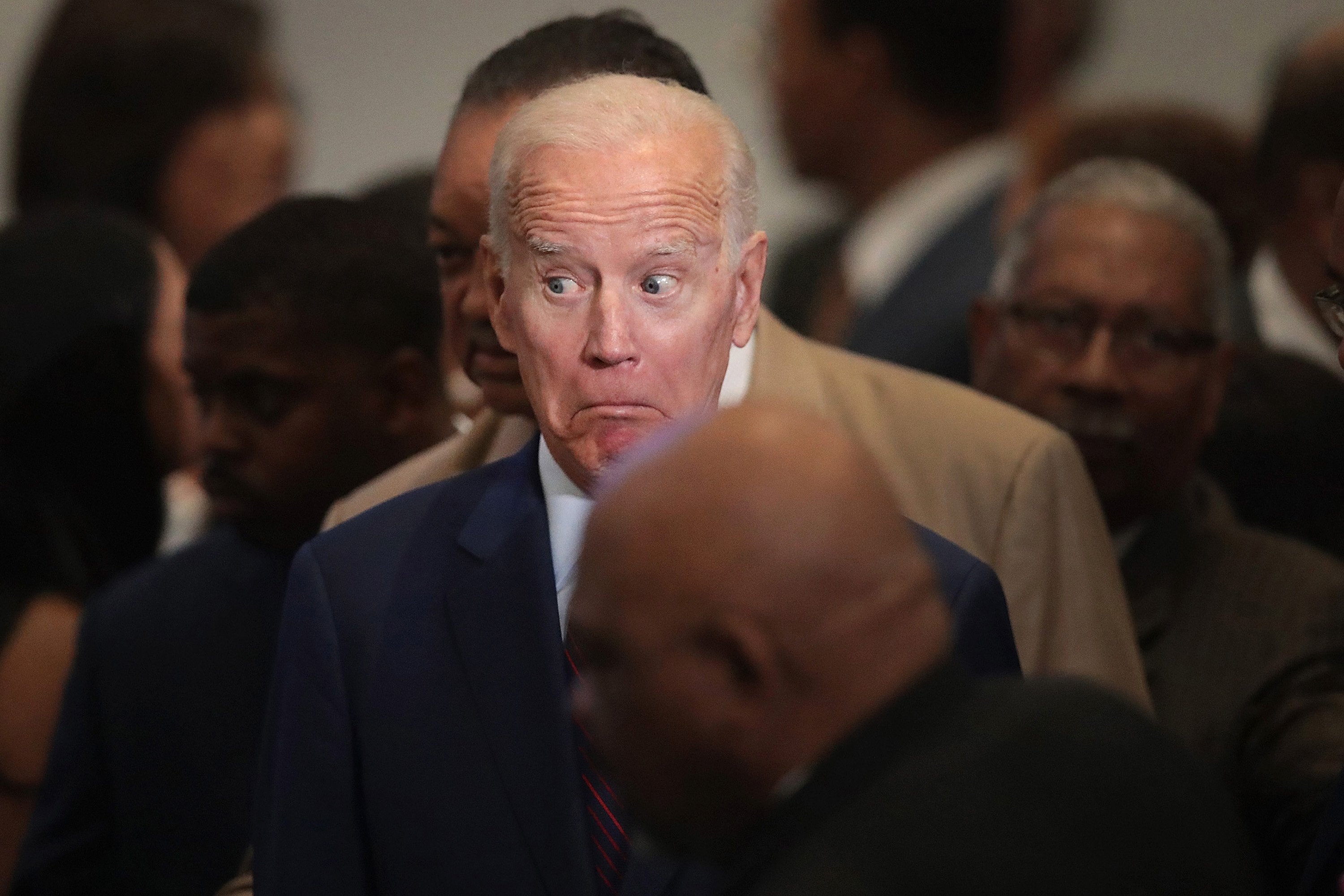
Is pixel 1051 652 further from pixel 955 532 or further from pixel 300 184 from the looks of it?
pixel 300 184

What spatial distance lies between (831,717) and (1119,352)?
180 cm

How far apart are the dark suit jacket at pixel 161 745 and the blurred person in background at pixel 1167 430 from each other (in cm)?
131

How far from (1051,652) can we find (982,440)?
292 millimetres

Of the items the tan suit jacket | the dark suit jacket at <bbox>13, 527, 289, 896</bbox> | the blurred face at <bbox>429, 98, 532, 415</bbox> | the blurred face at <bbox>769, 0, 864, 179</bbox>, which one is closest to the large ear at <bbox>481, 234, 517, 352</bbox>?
the blurred face at <bbox>429, 98, 532, 415</bbox>

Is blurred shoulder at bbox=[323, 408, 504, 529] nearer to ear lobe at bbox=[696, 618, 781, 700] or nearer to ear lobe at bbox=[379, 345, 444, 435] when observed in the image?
ear lobe at bbox=[379, 345, 444, 435]

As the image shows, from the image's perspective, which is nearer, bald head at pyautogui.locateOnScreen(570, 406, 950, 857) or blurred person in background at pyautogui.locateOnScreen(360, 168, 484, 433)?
bald head at pyautogui.locateOnScreen(570, 406, 950, 857)

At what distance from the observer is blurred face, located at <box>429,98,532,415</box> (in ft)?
8.46

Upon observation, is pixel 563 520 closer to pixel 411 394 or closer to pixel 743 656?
pixel 743 656

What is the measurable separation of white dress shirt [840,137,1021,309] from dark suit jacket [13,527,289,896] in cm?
207

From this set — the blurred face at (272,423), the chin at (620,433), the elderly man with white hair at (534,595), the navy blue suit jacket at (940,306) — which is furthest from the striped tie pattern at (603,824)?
the navy blue suit jacket at (940,306)

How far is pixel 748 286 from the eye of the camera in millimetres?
2234

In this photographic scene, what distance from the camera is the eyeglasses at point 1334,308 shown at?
93.1 inches

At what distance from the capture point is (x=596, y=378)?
212 centimetres

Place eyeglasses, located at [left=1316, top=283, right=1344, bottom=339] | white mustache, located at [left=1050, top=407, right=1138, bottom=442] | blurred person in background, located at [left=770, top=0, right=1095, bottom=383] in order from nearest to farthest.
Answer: eyeglasses, located at [left=1316, top=283, right=1344, bottom=339] → white mustache, located at [left=1050, top=407, right=1138, bottom=442] → blurred person in background, located at [left=770, top=0, right=1095, bottom=383]
